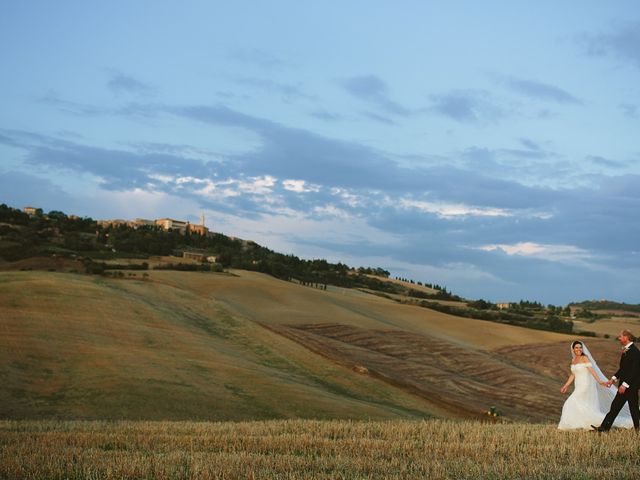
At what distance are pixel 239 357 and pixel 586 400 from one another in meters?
26.8

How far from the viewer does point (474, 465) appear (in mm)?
12734

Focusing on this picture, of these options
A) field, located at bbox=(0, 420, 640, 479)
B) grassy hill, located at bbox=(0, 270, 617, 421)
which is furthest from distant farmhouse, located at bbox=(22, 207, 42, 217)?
field, located at bbox=(0, 420, 640, 479)

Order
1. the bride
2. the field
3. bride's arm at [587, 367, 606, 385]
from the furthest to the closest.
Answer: bride's arm at [587, 367, 606, 385], the bride, the field

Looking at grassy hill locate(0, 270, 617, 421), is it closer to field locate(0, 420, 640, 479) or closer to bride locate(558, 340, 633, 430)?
field locate(0, 420, 640, 479)

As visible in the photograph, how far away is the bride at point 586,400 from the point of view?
1895cm

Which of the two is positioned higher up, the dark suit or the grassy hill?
the dark suit

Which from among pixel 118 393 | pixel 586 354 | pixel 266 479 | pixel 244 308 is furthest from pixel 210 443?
pixel 244 308

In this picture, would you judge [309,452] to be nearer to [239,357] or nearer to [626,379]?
[626,379]

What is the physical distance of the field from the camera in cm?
1161

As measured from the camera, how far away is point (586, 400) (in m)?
19.2

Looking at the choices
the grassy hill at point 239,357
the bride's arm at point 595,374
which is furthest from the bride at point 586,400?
the grassy hill at point 239,357

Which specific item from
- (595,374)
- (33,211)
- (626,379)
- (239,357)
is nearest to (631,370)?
(626,379)

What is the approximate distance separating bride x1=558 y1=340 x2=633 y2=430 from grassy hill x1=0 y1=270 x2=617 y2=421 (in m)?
11.7

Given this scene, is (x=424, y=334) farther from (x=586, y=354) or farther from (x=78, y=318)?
(x=586, y=354)
